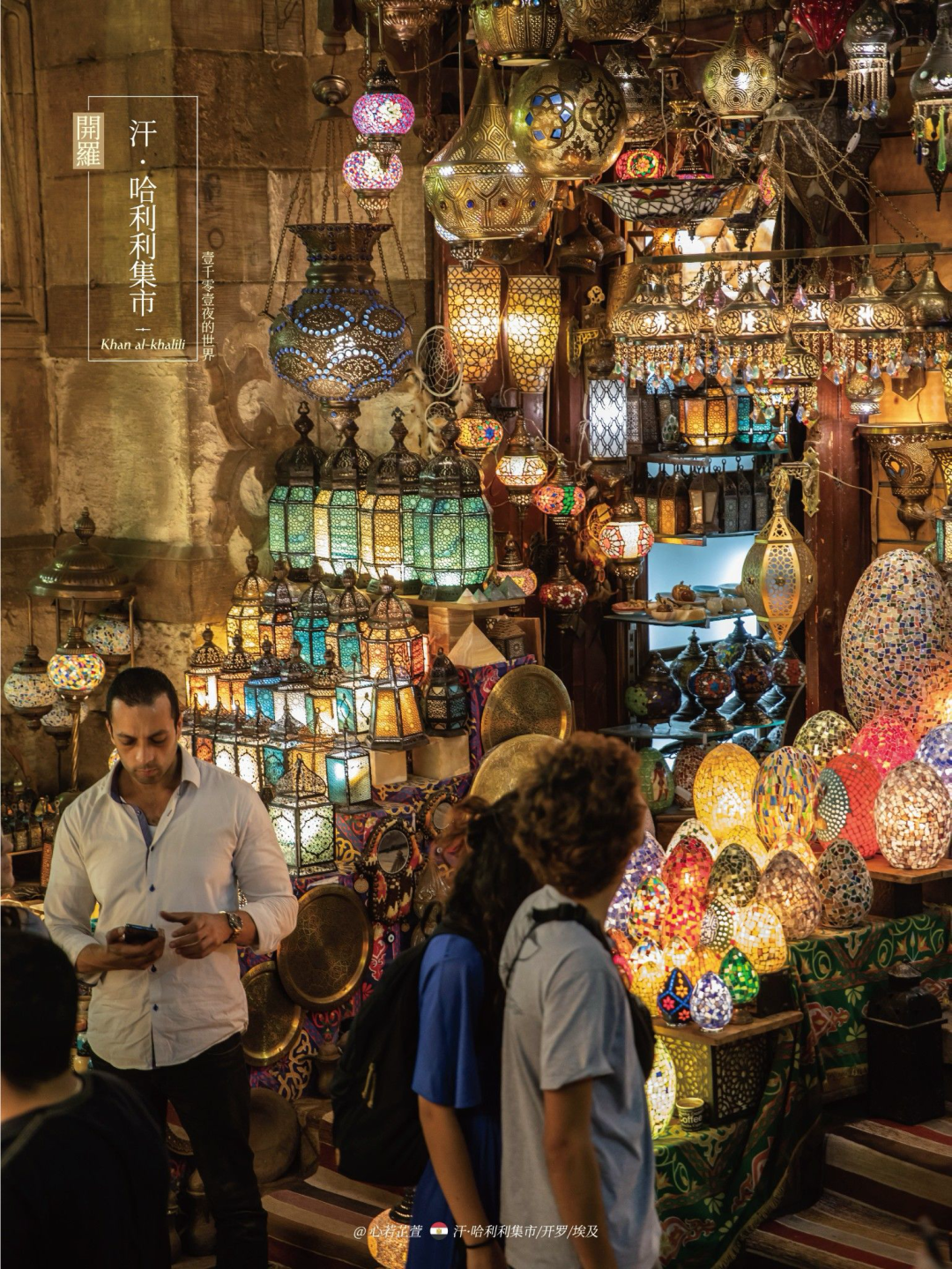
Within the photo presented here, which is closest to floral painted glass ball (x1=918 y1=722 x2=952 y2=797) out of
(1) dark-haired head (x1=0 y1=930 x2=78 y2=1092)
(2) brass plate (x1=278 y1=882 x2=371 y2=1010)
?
(2) brass plate (x1=278 y1=882 x2=371 y2=1010)

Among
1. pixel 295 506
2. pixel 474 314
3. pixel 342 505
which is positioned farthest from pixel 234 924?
pixel 474 314

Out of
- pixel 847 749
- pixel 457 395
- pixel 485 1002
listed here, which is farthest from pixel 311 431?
pixel 485 1002

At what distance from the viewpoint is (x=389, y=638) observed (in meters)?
5.04

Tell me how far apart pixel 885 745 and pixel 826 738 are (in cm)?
25

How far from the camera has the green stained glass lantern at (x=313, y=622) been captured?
5305 millimetres

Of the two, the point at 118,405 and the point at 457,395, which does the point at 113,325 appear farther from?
the point at 457,395

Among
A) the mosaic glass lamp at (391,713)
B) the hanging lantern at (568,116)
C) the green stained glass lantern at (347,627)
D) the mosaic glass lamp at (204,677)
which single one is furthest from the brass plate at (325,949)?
the hanging lantern at (568,116)

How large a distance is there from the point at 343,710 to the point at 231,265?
171 centimetres

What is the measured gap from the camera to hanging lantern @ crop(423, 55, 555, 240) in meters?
4.51

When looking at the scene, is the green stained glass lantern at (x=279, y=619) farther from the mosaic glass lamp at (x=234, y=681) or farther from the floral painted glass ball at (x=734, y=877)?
the floral painted glass ball at (x=734, y=877)

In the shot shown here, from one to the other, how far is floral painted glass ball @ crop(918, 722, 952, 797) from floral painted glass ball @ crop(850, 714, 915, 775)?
8cm

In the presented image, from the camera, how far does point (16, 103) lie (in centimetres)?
581

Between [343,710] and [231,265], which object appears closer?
[343,710]

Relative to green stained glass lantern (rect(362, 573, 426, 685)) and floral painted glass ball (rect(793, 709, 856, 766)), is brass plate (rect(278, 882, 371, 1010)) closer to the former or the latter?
green stained glass lantern (rect(362, 573, 426, 685))
